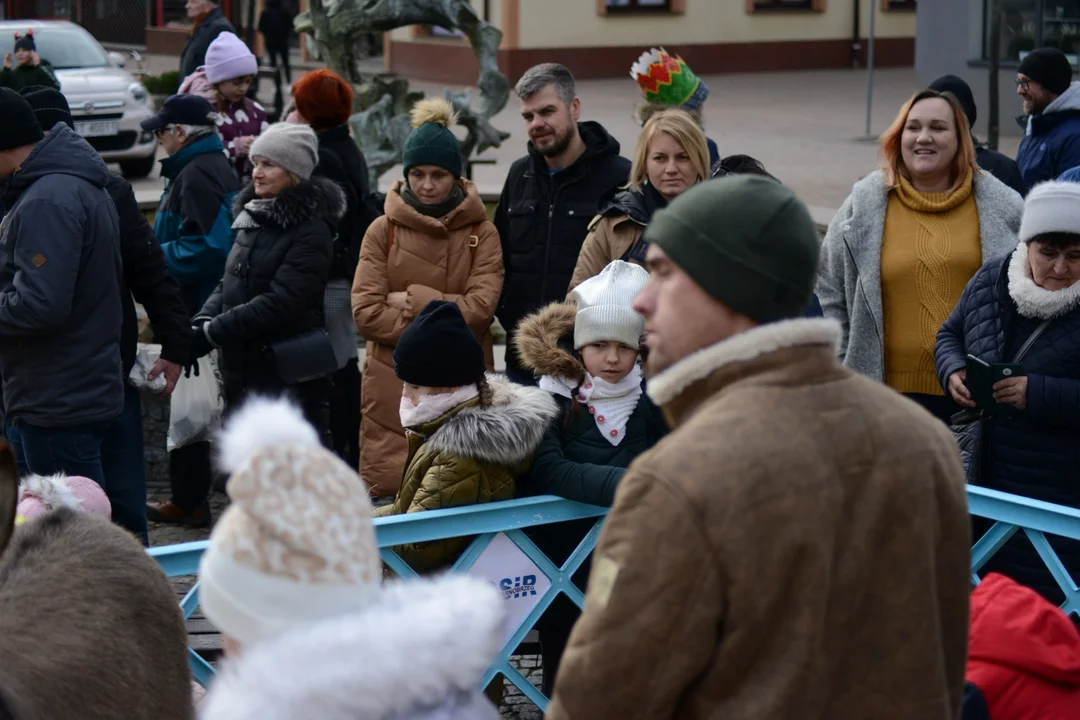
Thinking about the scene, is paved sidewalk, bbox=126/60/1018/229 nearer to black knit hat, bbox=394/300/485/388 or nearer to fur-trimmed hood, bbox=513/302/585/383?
fur-trimmed hood, bbox=513/302/585/383

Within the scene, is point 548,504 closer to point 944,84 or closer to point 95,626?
point 95,626

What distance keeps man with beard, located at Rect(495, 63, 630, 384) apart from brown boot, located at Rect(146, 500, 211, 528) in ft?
5.35

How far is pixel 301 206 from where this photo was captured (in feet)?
17.8

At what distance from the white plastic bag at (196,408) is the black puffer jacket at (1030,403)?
2.89m

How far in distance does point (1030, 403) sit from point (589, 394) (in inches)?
48.5

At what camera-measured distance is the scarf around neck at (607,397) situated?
395cm

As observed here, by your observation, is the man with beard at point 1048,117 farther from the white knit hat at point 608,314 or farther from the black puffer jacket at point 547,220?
the white knit hat at point 608,314

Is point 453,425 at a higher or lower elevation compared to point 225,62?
lower

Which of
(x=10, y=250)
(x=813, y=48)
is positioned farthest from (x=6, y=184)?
(x=813, y=48)

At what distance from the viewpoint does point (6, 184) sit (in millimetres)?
4734

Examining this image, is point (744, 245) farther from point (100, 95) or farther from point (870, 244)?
point (100, 95)

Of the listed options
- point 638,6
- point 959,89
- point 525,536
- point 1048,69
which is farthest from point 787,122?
point 525,536

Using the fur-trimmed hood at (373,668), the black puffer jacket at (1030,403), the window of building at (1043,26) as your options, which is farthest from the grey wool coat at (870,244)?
the window of building at (1043,26)

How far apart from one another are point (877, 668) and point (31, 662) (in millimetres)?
1496
